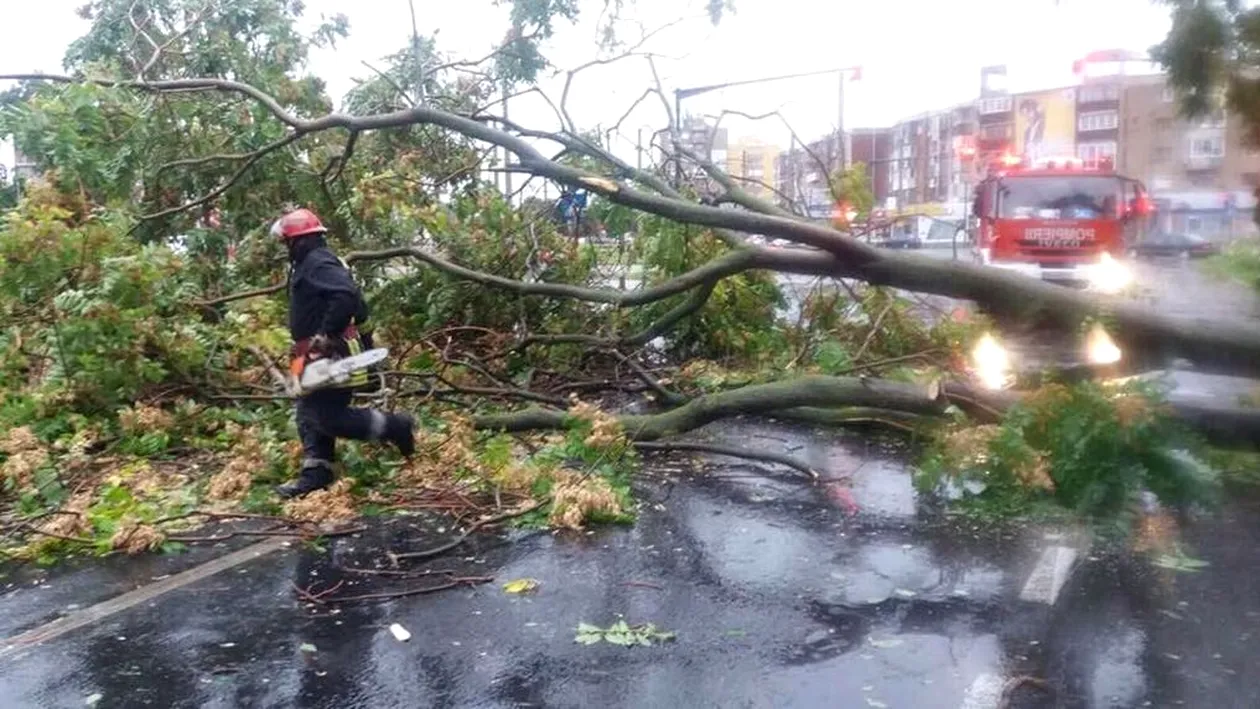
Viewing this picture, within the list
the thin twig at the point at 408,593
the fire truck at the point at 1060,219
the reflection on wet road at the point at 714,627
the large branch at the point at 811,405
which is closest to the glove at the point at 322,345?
the reflection on wet road at the point at 714,627

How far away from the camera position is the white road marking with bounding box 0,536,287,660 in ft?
14.3

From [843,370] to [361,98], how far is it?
576cm

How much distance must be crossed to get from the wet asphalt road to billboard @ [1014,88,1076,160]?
183cm

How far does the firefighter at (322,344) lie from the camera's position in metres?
6.18

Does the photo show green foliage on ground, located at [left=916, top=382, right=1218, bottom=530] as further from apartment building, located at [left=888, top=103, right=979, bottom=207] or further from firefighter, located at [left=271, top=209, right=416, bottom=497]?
firefighter, located at [left=271, top=209, right=416, bottom=497]

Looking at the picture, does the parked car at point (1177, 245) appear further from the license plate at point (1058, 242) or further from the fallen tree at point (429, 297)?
the license plate at point (1058, 242)

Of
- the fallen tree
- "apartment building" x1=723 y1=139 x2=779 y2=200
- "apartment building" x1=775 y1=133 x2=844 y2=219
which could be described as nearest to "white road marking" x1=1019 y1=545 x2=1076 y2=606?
the fallen tree

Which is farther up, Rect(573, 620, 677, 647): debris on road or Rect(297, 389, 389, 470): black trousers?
Rect(297, 389, 389, 470): black trousers

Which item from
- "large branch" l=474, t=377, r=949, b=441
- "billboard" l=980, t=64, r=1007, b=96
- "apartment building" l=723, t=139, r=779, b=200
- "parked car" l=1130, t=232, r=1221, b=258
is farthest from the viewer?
"apartment building" l=723, t=139, r=779, b=200

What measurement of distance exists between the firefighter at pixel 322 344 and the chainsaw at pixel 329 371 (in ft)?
0.18

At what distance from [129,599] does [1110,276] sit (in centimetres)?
416

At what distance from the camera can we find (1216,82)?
2742 millimetres

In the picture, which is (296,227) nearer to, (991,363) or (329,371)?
(329,371)

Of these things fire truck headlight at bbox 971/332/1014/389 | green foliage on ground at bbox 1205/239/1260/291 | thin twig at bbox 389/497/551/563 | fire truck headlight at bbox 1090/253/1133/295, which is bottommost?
thin twig at bbox 389/497/551/563
